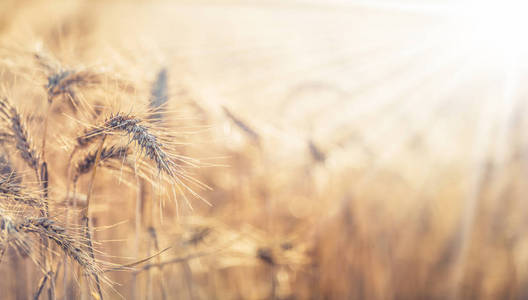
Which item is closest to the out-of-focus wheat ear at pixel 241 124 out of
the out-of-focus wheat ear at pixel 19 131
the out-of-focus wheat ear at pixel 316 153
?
the out-of-focus wheat ear at pixel 316 153

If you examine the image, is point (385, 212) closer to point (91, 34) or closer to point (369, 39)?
point (369, 39)

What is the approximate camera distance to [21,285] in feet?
5.63

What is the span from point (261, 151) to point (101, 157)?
1120 mm

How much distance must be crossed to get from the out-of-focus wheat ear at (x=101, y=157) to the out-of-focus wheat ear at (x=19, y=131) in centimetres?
11

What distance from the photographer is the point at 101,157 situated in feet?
3.63

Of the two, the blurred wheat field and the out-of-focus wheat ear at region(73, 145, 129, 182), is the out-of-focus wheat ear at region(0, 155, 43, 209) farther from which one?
the out-of-focus wheat ear at region(73, 145, 129, 182)

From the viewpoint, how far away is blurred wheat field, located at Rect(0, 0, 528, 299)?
1.12 m

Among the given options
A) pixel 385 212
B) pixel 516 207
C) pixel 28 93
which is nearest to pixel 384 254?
pixel 385 212

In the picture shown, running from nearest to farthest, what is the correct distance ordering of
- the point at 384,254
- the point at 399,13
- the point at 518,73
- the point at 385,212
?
the point at 384,254, the point at 385,212, the point at 518,73, the point at 399,13

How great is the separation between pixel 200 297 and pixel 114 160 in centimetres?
136

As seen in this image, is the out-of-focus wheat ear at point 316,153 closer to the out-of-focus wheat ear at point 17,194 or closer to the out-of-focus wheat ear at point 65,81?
the out-of-focus wheat ear at point 65,81

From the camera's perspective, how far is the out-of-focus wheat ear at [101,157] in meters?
1.10

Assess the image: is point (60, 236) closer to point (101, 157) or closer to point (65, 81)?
point (101, 157)

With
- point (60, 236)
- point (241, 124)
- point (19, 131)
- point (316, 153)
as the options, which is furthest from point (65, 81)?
Result: point (316, 153)
